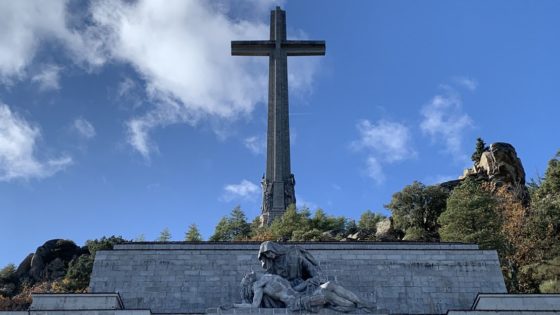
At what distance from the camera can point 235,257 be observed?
27234 millimetres

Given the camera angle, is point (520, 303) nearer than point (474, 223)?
Yes

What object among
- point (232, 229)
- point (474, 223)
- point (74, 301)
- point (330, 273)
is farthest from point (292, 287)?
point (232, 229)

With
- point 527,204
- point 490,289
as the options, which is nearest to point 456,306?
point 490,289

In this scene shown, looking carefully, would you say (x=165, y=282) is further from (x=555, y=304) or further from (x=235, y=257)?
(x=555, y=304)

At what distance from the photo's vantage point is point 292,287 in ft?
72.2

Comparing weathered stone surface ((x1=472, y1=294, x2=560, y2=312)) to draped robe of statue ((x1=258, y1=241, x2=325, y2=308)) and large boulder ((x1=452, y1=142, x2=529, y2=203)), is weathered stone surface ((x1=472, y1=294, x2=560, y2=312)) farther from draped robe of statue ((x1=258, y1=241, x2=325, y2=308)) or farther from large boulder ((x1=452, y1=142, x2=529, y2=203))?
large boulder ((x1=452, y1=142, x2=529, y2=203))

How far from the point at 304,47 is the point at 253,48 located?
402cm

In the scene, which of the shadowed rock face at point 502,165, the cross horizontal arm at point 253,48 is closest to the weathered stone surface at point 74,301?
the shadowed rock face at point 502,165

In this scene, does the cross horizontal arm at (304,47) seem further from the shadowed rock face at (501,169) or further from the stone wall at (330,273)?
the stone wall at (330,273)

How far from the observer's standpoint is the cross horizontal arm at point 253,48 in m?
56.7

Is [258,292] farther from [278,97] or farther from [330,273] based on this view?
[278,97]

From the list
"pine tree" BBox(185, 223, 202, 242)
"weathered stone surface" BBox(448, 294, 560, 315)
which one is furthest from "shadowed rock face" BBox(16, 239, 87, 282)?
"weathered stone surface" BBox(448, 294, 560, 315)

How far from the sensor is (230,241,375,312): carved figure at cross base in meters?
21.2

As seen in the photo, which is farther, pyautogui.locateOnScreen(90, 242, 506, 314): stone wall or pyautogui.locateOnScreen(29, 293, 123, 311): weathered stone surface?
pyautogui.locateOnScreen(90, 242, 506, 314): stone wall
